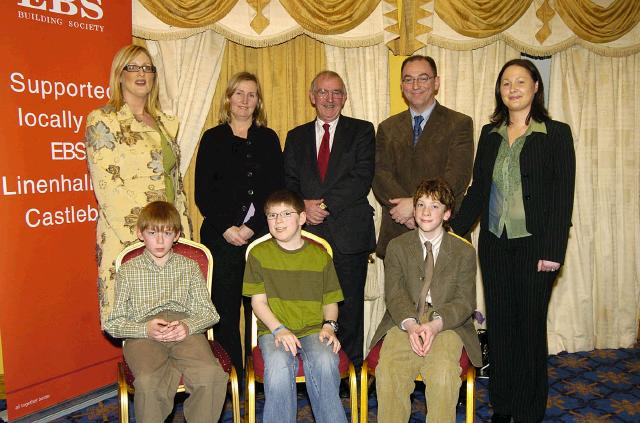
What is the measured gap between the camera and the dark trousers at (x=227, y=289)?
344cm

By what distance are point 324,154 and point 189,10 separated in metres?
1.28

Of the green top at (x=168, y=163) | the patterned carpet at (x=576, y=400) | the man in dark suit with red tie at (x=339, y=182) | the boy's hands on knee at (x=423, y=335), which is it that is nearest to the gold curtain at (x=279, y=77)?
the man in dark suit with red tie at (x=339, y=182)

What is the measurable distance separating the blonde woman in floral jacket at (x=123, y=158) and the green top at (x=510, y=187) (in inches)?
71.7

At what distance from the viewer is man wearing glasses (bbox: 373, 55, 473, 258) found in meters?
3.36

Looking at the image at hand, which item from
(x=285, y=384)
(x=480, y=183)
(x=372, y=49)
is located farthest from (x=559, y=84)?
(x=285, y=384)

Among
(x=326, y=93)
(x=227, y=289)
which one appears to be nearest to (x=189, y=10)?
(x=326, y=93)

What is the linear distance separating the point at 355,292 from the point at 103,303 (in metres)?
1.49

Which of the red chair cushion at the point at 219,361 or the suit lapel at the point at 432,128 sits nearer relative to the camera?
the red chair cushion at the point at 219,361

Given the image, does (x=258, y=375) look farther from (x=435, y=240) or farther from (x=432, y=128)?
(x=432, y=128)

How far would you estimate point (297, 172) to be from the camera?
140 inches

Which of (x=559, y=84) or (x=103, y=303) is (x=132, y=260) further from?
(x=559, y=84)

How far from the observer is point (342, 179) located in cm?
350

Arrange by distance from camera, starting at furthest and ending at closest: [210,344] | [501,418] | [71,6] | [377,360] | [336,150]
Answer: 1. [336,150]
2. [71,6]
3. [501,418]
4. [210,344]
5. [377,360]

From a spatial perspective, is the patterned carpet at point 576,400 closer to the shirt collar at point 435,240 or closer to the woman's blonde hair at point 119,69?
the shirt collar at point 435,240
